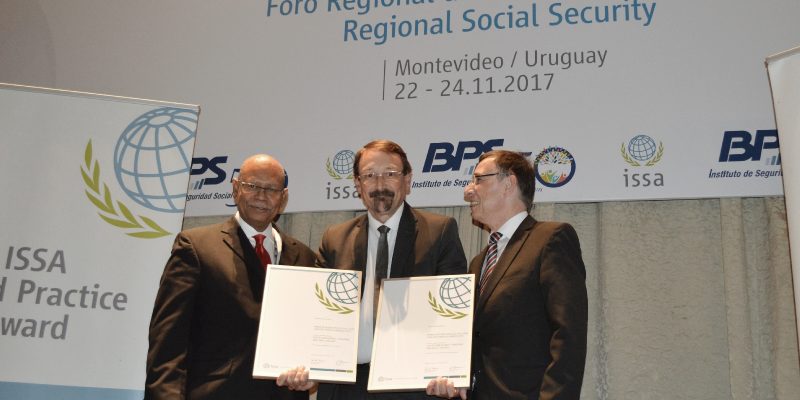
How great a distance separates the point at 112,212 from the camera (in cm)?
378

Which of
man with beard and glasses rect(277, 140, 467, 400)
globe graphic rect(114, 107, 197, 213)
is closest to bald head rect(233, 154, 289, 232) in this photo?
man with beard and glasses rect(277, 140, 467, 400)

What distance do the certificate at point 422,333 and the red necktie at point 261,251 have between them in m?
0.61

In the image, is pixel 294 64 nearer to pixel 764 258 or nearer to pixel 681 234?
pixel 681 234

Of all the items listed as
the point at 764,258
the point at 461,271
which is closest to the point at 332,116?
the point at 461,271

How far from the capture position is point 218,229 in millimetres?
3262

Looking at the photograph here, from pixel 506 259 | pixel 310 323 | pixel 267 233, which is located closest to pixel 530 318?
pixel 506 259

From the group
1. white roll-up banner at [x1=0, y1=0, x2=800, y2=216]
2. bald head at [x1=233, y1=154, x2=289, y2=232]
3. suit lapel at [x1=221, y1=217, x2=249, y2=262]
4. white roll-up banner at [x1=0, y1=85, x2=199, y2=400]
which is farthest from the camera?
white roll-up banner at [x1=0, y1=0, x2=800, y2=216]

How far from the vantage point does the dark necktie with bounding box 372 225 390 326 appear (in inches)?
118

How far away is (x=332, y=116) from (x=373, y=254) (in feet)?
6.57

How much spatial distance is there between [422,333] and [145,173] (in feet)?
5.82

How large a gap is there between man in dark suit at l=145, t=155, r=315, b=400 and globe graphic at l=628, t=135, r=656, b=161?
83.5 inches

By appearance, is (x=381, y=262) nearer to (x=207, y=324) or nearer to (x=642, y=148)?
(x=207, y=324)

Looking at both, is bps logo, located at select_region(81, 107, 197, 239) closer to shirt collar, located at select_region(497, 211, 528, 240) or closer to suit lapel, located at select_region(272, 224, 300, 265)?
suit lapel, located at select_region(272, 224, 300, 265)

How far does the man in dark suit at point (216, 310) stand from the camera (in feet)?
9.64
